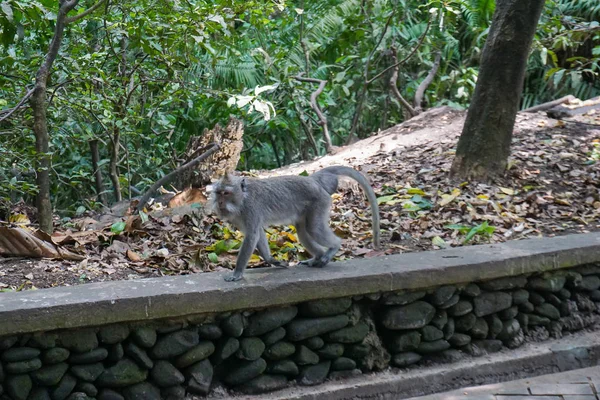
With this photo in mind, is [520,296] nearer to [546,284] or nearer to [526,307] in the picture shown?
[526,307]

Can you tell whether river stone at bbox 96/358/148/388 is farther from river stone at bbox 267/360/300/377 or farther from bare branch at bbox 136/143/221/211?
bare branch at bbox 136/143/221/211

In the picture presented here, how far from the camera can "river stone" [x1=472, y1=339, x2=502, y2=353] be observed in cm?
480

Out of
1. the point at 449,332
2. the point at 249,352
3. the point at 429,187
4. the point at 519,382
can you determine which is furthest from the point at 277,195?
the point at 429,187

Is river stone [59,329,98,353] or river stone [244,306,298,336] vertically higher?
river stone [59,329,98,353]

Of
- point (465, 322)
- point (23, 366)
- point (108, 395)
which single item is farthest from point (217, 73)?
point (23, 366)

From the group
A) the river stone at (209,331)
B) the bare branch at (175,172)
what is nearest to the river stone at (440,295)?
the river stone at (209,331)

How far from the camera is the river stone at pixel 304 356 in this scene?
14.0ft

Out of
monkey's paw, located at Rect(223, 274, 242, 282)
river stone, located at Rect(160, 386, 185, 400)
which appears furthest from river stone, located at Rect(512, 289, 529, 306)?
river stone, located at Rect(160, 386, 185, 400)

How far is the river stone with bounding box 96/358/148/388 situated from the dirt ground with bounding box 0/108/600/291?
3.62 ft

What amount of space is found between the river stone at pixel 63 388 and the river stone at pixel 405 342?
198 centimetres

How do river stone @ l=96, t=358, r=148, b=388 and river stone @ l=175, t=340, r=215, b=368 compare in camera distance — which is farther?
river stone @ l=175, t=340, r=215, b=368

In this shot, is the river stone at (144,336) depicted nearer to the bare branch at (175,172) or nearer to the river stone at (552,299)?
the bare branch at (175,172)

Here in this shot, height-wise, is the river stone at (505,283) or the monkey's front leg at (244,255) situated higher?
the monkey's front leg at (244,255)

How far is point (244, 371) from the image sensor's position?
163 inches
